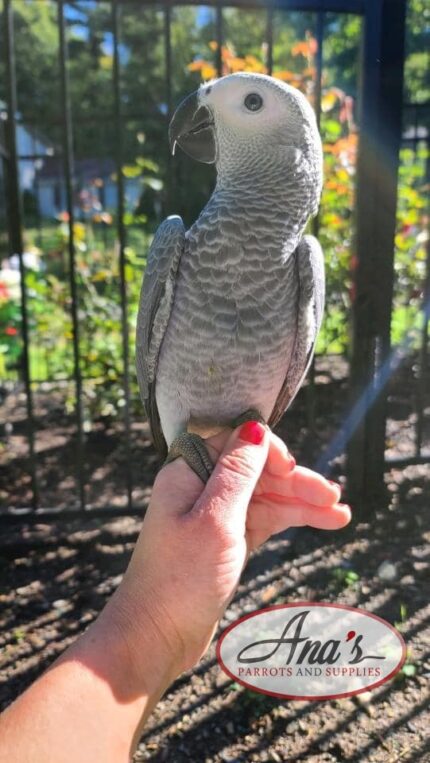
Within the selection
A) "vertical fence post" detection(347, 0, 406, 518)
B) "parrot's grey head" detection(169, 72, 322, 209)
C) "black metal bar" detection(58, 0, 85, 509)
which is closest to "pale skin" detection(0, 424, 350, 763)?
"parrot's grey head" detection(169, 72, 322, 209)

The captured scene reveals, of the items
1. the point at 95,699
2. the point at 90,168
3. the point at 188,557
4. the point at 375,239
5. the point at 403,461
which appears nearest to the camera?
the point at 95,699

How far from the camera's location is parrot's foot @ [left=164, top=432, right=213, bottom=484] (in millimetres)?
993

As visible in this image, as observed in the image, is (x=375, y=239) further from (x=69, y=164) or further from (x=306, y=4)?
(x=69, y=164)

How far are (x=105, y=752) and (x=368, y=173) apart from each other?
1.60 m

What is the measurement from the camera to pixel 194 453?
3.36ft

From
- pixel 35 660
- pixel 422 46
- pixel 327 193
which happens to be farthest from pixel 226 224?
pixel 327 193

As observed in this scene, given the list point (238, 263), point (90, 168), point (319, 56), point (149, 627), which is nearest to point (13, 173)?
point (319, 56)

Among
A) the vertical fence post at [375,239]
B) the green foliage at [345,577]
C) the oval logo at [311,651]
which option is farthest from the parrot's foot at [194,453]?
the vertical fence post at [375,239]

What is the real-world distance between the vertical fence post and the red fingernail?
0.97 meters

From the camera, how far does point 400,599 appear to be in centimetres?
149

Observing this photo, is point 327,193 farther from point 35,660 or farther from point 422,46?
point 35,660

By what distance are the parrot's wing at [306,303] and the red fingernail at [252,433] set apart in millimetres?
203

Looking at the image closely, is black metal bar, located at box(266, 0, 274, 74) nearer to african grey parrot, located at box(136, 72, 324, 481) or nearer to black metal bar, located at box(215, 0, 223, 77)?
black metal bar, located at box(215, 0, 223, 77)

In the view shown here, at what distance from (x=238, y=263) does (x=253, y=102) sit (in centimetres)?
26
